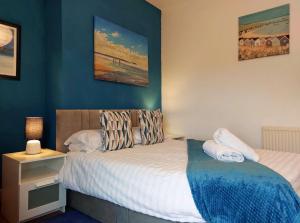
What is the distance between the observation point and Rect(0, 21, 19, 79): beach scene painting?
2.34m

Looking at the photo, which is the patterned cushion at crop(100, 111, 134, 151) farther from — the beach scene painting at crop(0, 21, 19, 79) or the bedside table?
the beach scene painting at crop(0, 21, 19, 79)

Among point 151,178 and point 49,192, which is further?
point 49,192

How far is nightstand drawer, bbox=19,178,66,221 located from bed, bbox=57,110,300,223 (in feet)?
0.40

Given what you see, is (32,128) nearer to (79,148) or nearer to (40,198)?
(79,148)

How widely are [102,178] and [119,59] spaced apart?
1.86m

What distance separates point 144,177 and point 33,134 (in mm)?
1283

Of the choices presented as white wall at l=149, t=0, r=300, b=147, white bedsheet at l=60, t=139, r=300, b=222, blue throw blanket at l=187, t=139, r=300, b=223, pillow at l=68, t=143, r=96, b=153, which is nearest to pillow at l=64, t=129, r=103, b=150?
pillow at l=68, t=143, r=96, b=153

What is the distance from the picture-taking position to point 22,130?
2533mm

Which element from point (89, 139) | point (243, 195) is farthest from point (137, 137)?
point (243, 195)

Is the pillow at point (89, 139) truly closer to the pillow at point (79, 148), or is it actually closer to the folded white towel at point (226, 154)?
the pillow at point (79, 148)

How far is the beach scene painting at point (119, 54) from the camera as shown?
2.90 meters

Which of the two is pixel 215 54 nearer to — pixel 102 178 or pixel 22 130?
pixel 102 178

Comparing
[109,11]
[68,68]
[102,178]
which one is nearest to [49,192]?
[102,178]

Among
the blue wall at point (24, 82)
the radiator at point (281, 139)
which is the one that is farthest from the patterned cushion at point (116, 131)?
the radiator at point (281, 139)
